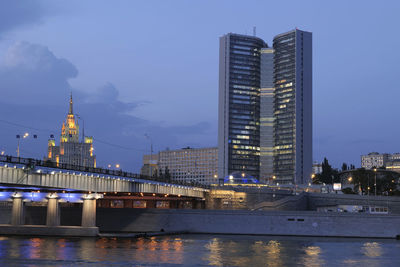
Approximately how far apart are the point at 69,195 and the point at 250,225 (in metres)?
40.2

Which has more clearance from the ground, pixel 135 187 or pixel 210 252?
pixel 135 187

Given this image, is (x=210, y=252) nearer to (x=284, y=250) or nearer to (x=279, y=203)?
(x=284, y=250)

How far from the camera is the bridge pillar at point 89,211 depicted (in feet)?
357

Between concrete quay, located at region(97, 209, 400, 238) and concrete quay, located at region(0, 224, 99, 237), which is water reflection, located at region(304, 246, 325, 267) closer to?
concrete quay, located at region(97, 209, 400, 238)

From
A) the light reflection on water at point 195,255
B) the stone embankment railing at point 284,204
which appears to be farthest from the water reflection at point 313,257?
the stone embankment railing at point 284,204

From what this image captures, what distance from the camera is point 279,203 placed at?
477ft

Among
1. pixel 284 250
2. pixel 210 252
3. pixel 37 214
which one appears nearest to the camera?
pixel 210 252

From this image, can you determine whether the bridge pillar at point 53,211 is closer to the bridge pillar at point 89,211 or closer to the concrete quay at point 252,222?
the bridge pillar at point 89,211

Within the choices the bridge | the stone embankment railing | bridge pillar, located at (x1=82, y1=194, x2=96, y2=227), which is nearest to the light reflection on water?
the bridge

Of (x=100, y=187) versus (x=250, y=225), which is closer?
(x=100, y=187)

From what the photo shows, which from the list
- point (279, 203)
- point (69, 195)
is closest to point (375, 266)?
point (69, 195)

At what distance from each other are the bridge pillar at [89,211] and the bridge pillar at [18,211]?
12776 millimetres

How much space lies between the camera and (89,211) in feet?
361

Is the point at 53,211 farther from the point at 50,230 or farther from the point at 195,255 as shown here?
the point at 195,255
